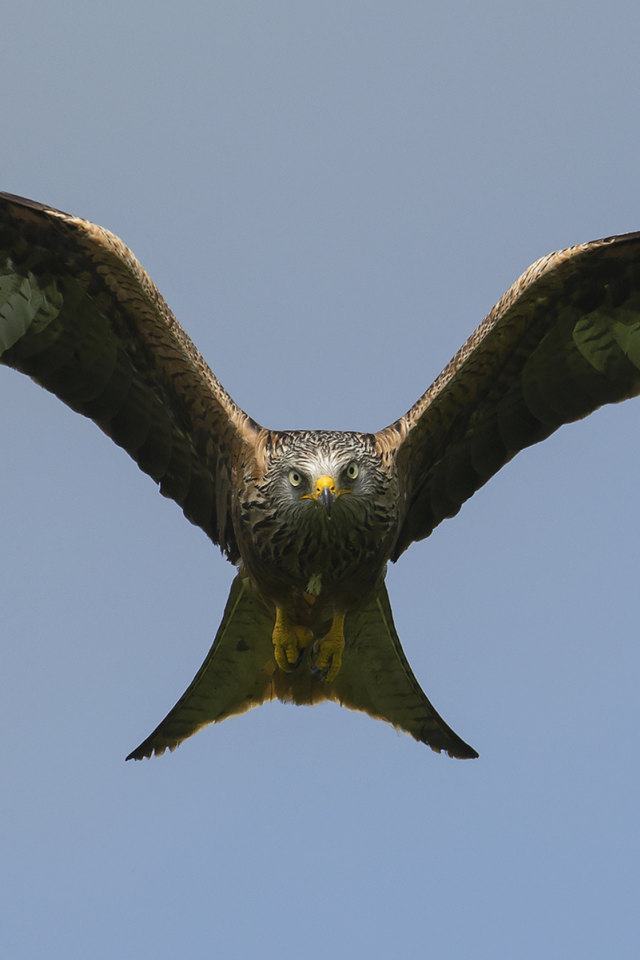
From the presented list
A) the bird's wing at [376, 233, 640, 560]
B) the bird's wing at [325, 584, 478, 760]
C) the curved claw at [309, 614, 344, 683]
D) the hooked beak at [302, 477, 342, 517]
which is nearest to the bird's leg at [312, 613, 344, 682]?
the curved claw at [309, 614, 344, 683]

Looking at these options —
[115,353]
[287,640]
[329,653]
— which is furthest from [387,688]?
[115,353]

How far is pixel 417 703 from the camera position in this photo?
39.1 feet

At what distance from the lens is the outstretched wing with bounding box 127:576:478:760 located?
11648 millimetres

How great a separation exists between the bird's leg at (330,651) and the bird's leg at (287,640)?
0.10 metres

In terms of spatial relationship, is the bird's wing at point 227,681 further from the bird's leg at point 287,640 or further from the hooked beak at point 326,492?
the hooked beak at point 326,492

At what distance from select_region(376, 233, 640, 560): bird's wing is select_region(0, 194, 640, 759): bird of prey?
13 millimetres

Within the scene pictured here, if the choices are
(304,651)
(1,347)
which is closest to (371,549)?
(304,651)

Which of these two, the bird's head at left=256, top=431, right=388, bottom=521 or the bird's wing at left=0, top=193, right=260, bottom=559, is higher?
the bird's wing at left=0, top=193, right=260, bottom=559

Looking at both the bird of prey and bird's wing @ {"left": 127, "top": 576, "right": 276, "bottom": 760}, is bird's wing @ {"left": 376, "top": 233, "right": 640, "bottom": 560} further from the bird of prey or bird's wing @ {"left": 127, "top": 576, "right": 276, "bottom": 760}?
bird's wing @ {"left": 127, "top": 576, "right": 276, "bottom": 760}

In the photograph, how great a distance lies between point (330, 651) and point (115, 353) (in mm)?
2442

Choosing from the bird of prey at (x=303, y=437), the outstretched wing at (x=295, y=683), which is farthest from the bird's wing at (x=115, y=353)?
the outstretched wing at (x=295, y=683)

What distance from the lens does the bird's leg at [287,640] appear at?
1109cm

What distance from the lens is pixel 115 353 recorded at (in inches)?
440

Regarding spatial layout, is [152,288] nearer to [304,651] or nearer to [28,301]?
[28,301]
